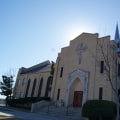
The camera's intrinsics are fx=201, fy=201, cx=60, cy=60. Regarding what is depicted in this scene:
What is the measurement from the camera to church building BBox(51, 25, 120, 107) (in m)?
27.7

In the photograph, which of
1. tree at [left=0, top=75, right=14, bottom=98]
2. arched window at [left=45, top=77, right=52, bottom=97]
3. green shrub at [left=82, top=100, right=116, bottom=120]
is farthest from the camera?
tree at [left=0, top=75, right=14, bottom=98]

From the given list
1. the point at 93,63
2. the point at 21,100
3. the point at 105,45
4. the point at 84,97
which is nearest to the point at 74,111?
the point at 84,97

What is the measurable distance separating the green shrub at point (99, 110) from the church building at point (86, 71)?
5.70 meters

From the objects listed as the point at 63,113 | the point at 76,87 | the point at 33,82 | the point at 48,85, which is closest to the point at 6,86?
the point at 33,82

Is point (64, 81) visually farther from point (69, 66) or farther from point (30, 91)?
point (30, 91)

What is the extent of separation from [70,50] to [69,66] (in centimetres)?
Answer: 314

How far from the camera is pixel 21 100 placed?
3819cm

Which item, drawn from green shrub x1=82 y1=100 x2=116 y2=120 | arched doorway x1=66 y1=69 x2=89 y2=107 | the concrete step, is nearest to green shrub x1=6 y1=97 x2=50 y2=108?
arched doorway x1=66 y1=69 x2=89 y2=107

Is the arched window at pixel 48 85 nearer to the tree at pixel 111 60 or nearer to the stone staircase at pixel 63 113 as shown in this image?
the stone staircase at pixel 63 113

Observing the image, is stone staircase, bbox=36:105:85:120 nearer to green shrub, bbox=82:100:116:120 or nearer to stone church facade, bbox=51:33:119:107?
green shrub, bbox=82:100:116:120

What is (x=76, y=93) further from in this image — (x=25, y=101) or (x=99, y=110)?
(x=99, y=110)

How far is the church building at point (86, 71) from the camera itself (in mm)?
27734

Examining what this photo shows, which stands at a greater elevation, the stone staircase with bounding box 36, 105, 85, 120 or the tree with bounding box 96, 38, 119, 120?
the tree with bounding box 96, 38, 119, 120

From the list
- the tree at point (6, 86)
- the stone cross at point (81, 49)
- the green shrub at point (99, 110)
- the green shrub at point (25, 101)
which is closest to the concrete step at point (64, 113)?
the green shrub at point (99, 110)
